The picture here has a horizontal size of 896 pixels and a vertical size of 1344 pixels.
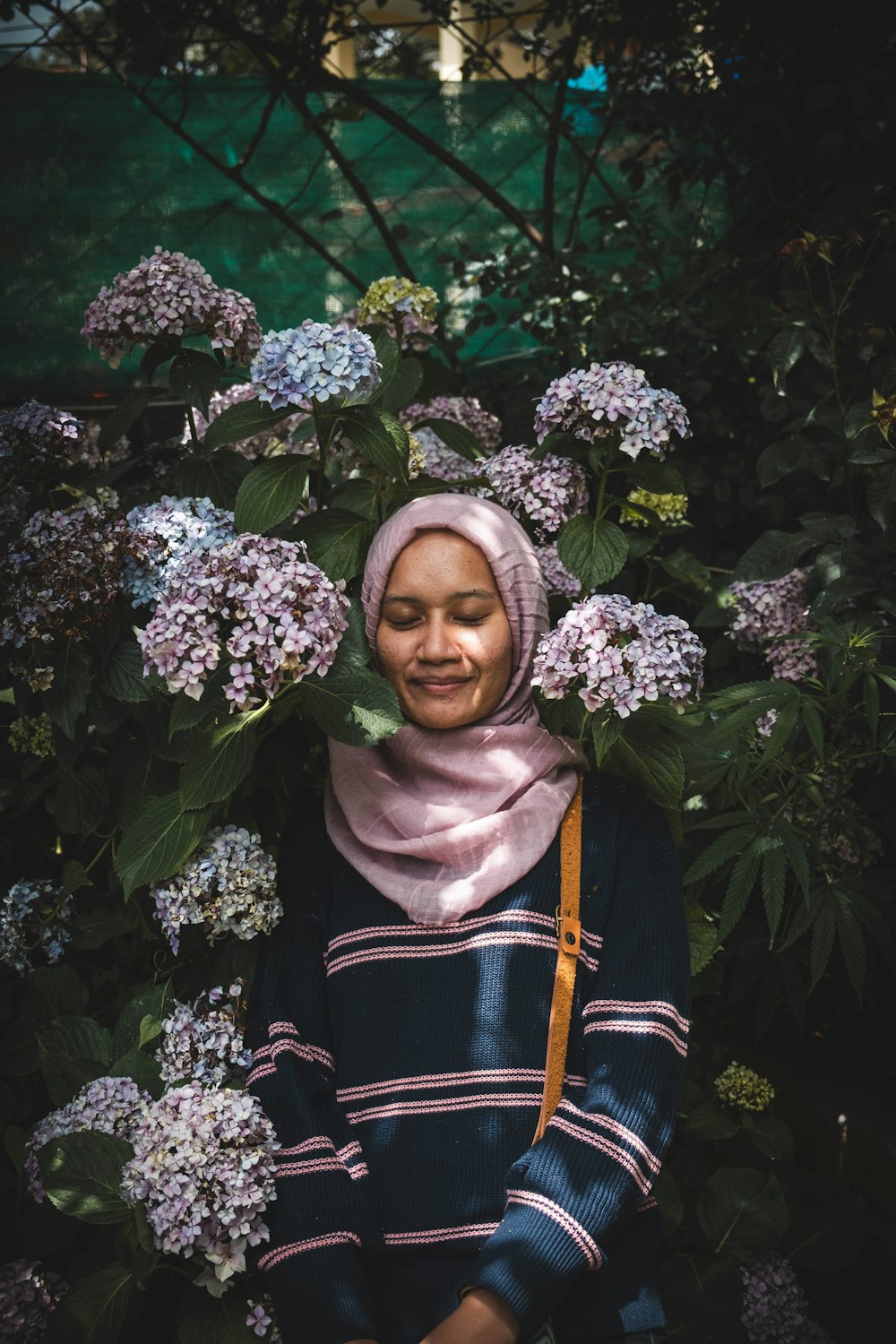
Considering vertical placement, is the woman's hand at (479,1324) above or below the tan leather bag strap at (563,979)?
below

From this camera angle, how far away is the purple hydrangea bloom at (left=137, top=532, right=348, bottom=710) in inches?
72.1

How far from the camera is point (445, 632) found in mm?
2080

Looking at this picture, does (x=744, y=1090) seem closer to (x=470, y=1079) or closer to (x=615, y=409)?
(x=470, y=1079)

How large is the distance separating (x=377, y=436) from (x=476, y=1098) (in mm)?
1127

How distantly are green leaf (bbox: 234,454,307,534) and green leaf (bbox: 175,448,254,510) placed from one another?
22 cm

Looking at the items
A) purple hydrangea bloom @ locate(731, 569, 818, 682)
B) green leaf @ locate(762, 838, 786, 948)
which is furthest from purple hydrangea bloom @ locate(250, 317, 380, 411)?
purple hydrangea bloom @ locate(731, 569, 818, 682)

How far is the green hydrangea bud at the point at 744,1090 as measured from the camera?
2705 mm

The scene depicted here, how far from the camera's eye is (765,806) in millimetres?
2547

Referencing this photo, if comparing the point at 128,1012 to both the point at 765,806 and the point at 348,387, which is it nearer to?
the point at 348,387

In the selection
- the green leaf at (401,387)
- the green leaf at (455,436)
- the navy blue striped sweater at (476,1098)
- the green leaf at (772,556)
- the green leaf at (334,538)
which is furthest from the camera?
the green leaf at (772,556)

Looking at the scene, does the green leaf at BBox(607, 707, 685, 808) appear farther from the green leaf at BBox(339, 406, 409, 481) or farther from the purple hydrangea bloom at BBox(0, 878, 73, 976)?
the purple hydrangea bloom at BBox(0, 878, 73, 976)

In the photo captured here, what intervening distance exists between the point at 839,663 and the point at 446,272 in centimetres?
227

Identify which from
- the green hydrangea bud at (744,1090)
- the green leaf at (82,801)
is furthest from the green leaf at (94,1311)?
the green hydrangea bud at (744,1090)

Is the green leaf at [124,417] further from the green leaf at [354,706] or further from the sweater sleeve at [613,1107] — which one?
the sweater sleeve at [613,1107]
